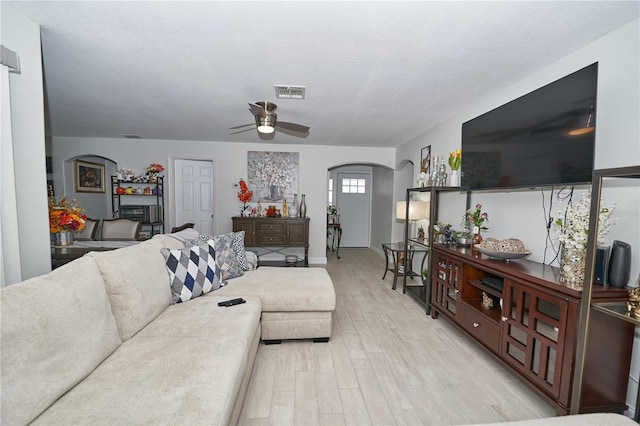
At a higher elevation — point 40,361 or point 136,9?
point 136,9

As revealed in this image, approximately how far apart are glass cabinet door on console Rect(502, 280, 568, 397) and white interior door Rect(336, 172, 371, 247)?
526 cm

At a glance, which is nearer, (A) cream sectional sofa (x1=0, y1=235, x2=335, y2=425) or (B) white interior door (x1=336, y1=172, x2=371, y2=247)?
(A) cream sectional sofa (x1=0, y1=235, x2=335, y2=425)

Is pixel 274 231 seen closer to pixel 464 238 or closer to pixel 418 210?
pixel 418 210

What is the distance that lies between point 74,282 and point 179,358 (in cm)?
59

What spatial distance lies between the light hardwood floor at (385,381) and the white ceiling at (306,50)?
7.64ft

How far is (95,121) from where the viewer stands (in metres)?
3.79

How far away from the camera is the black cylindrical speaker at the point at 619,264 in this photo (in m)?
1.37

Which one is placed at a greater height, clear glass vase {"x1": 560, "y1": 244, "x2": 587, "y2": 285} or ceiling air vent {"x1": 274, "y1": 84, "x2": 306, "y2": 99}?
ceiling air vent {"x1": 274, "y1": 84, "x2": 306, "y2": 99}

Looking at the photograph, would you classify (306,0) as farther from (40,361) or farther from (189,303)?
(189,303)

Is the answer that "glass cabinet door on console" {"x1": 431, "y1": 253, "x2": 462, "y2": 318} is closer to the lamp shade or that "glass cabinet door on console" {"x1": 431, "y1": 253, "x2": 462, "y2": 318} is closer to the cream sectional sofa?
the lamp shade

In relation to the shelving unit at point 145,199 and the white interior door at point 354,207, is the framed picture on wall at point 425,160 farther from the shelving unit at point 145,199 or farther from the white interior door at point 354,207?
the shelving unit at point 145,199

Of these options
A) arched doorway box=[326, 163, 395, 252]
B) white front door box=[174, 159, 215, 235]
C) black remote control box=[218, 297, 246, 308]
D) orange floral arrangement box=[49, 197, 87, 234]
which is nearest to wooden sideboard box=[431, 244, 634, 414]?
black remote control box=[218, 297, 246, 308]

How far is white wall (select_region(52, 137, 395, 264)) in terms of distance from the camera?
16.2 ft

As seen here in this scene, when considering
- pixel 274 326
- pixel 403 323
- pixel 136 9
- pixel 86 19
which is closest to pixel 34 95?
pixel 86 19
